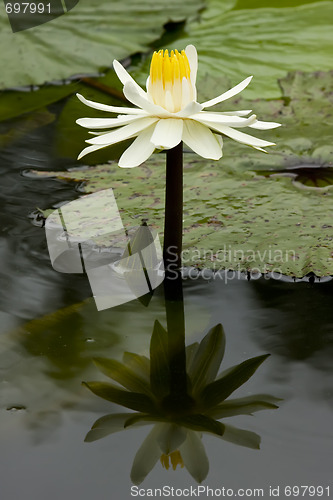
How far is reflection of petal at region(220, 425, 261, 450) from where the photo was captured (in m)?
0.89

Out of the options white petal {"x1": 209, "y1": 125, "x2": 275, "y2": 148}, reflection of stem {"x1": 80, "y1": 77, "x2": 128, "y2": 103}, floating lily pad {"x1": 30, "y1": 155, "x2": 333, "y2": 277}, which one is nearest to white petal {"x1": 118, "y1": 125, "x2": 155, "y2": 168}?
white petal {"x1": 209, "y1": 125, "x2": 275, "y2": 148}

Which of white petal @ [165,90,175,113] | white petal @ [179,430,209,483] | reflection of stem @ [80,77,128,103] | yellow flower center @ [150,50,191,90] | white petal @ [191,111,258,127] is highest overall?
yellow flower center @ [150,50,191,90]

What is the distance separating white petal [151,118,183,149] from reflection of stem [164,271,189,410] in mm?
323

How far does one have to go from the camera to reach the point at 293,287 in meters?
1.22

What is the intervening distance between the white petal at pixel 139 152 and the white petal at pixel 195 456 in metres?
0.42

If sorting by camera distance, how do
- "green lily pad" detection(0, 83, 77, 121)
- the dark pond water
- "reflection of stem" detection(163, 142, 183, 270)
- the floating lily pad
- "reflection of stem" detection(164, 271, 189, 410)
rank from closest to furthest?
the dark pond water < "reflection of stem" detection(164, 271, 189, 410) < "reflection of stem" detection(163, 142, 183, 270) < the floating lily pad < "green lily pad" detection(0, 83, 77, 121)

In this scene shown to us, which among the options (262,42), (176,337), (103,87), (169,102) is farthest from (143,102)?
(262,42)

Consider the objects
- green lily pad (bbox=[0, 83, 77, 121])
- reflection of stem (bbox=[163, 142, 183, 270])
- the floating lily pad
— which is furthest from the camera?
green lily pad (bbox=[0, 83, 77, 121])

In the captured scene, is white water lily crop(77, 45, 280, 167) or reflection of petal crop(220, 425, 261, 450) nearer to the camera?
reflection of petal crop(220, 425, 261, 450)

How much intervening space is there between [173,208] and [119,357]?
0.94 ft

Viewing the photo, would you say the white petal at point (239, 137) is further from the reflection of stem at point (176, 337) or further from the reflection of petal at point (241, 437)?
the reflection of petal at point (241, 437)

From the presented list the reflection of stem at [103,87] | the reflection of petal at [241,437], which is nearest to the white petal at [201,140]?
the reflection of petal at [241,437]

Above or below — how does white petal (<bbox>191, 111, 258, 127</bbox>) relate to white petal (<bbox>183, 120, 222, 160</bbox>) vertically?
above

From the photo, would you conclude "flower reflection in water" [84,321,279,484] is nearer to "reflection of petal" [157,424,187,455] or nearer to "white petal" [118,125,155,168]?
"reflection of petal" [157,424,187,455]
